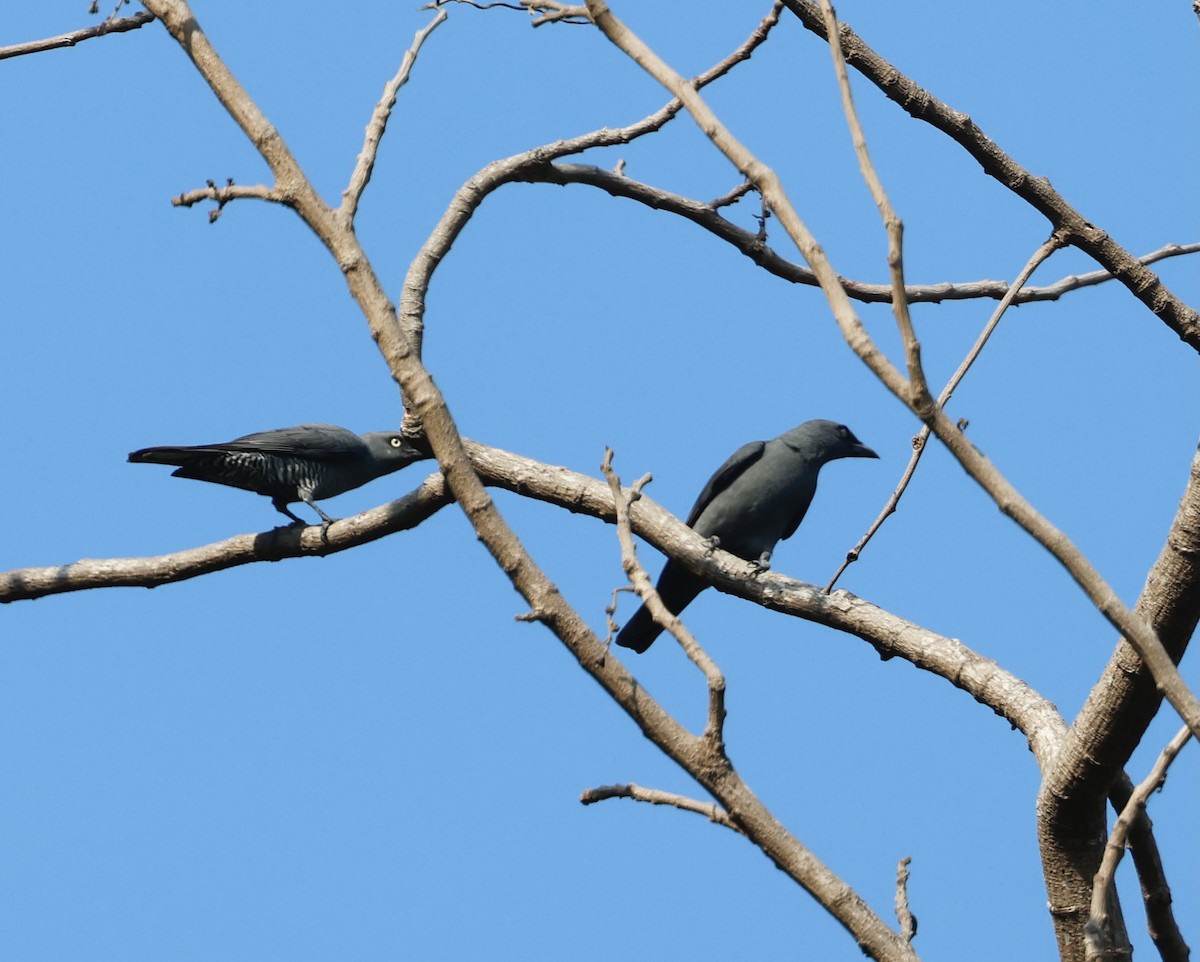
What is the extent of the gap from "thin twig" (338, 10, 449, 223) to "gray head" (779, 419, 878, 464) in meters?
3.51

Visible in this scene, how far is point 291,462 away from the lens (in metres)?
7.78

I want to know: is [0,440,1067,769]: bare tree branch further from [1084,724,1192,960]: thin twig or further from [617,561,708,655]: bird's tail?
[1084,724,1192,960]: thin twig

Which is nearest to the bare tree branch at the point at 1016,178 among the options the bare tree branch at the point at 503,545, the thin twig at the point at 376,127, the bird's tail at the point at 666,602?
the thin twig at the point at 376,127

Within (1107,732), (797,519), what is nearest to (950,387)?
(1107,732)

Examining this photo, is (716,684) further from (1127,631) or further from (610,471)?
(1127,631)

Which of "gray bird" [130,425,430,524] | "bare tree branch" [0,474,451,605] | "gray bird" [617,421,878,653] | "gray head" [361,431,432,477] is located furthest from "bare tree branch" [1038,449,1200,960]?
"gray head" [361,431,432,477]

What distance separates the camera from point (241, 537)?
636cm

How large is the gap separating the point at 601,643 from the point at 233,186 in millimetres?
1978

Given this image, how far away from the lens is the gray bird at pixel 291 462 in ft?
25.1

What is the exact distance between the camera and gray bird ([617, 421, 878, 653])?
24.8 ft

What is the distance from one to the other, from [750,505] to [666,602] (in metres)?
0.69

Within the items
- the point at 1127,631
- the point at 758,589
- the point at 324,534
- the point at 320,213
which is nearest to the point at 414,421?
the point at 324,534

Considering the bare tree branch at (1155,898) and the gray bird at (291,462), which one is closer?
the bare tree branch at (1155,898)

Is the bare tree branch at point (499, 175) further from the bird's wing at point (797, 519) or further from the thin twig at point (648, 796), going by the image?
the thin twig at point (648, 796)
